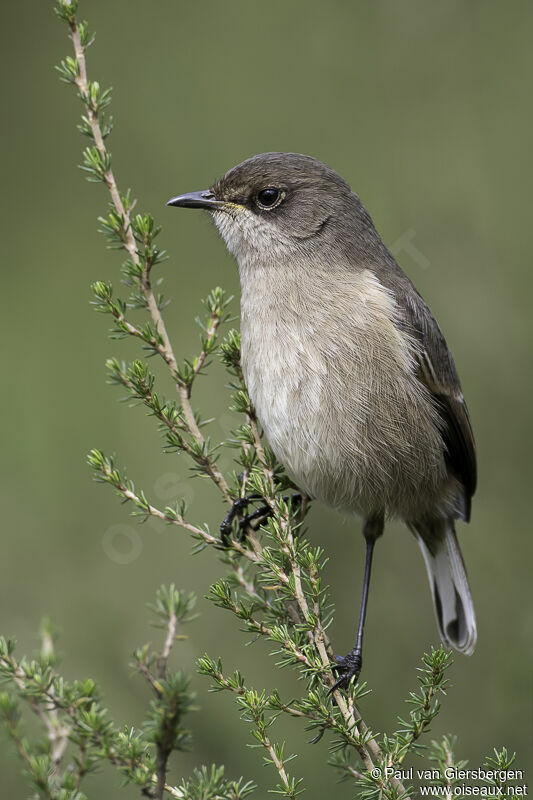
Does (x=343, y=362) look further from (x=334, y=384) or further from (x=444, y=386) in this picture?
(x=444, y=386)

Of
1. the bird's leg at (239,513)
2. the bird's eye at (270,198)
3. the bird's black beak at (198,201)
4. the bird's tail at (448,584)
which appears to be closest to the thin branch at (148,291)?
the bird's leg at (239,513)

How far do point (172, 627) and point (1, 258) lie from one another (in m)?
4.18

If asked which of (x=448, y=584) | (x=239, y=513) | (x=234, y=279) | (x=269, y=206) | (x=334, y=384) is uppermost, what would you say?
(x=269, y=206)

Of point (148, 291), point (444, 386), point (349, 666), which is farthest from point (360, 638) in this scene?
point (148, 291)

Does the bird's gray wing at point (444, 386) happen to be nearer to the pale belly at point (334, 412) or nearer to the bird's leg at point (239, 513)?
the pale belly at point (334, 412)

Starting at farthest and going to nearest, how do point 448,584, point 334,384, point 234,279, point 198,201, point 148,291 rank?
point 234,279 < point 448,584 < point 198,201 < point 334,384 < point 148,291

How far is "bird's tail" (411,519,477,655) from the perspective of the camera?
4.24m

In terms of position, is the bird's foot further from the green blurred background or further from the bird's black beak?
the bird's black beak

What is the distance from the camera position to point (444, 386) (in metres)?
4.02

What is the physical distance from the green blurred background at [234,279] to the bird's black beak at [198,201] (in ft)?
0.72

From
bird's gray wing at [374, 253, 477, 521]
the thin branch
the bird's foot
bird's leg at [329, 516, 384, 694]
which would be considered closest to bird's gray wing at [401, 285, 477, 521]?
bird's gray wing at [374, 253, 477, 521]

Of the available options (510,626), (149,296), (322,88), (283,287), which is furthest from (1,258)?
(510,626)

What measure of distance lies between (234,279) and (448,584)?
242cm

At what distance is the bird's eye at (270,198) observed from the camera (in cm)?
391
